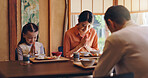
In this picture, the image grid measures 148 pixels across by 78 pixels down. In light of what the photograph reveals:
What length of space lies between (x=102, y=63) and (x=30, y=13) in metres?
3.04

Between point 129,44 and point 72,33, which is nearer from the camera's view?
point 129,44

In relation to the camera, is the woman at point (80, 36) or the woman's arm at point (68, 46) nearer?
the woman's arm at point (68, 46)

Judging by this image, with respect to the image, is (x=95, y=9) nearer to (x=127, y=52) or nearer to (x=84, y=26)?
(x=84, y=26)

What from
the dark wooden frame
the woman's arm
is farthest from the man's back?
the dark wooden frame

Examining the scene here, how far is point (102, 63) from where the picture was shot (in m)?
1.48

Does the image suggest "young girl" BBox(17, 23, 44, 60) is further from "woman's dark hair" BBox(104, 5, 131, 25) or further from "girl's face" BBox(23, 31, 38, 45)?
"woman's dark hair" BBox(104, 5, 131, 25)

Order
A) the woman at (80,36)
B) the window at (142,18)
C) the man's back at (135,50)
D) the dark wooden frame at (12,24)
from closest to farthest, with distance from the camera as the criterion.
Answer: the man's back at (135,50), the woman at (80,36), the dark wooden frame at (12,24), the window at (142,18)

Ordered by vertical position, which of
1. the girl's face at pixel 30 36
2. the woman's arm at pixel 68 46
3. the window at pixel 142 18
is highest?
the window at pixel 142 18

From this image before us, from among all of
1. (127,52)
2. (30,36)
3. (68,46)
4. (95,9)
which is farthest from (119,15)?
(95,9)

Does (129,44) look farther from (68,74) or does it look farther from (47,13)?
(47,13)

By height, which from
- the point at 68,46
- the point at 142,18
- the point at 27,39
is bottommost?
the point at 68,46

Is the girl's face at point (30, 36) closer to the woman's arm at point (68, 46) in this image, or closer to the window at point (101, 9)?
the woman's arm at point (68, 46)

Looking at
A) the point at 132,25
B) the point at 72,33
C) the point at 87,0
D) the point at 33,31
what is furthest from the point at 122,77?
the point at 87,0

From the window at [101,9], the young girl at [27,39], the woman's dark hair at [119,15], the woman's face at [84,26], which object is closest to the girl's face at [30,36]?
the young girl at [27,39]
